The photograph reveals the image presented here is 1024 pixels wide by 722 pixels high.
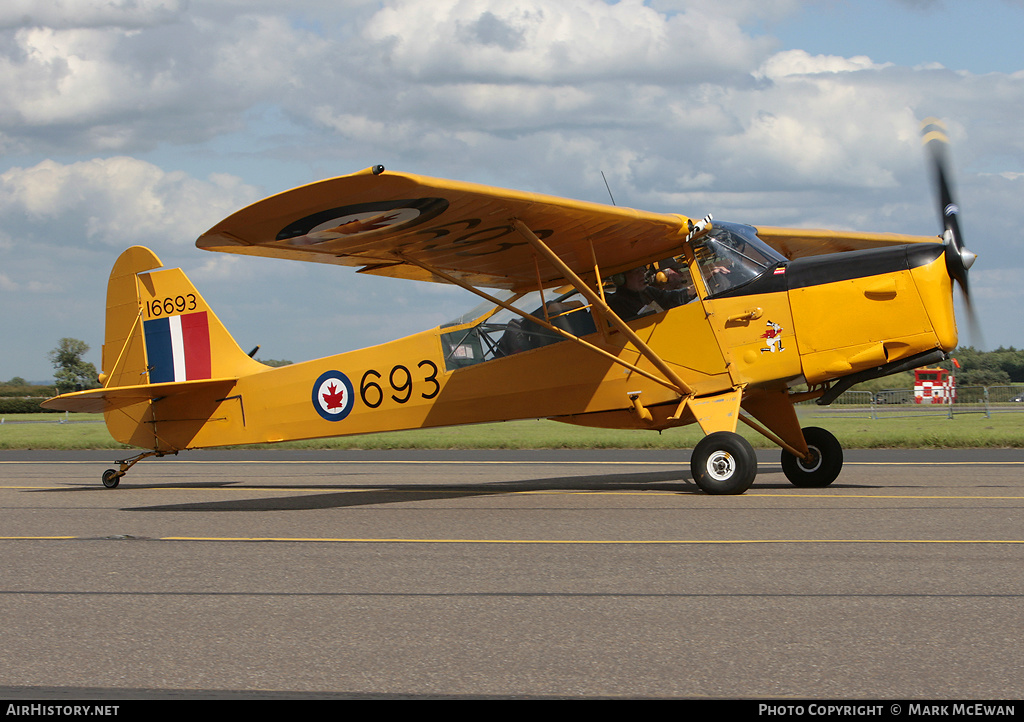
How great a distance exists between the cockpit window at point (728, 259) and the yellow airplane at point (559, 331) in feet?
0.06

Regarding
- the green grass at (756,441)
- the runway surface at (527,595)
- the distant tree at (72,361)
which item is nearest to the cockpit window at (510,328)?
the runway surface at (527,595)

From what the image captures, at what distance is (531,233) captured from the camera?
33.2 feet

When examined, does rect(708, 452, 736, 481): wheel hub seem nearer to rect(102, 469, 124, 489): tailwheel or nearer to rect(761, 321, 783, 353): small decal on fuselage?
rect(761, 321, 783, 353): small decal on fuselage

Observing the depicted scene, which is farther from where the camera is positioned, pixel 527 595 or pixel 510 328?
pixel 510 328

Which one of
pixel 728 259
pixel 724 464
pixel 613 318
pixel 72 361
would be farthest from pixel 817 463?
pixel 72 361

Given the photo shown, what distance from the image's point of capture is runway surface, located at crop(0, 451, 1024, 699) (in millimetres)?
3812

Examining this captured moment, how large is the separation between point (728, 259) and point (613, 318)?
1472 millimetres

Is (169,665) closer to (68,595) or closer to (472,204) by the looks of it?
(68,595)

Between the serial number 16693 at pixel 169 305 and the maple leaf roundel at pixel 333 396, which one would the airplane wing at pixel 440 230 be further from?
the serial number 16693 at pixel 169 305

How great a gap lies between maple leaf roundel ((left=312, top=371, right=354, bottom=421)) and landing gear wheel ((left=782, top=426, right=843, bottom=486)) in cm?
563

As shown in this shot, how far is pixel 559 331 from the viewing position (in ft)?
36.4

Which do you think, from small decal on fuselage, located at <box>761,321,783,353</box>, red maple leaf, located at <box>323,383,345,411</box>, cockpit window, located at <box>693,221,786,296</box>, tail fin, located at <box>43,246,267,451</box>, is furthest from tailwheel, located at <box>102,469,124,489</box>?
small decal on fuselage, located at <box>761,321,783,353</box>

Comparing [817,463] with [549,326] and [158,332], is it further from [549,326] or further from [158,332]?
[158,332]

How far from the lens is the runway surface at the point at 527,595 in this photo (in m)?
3.81
